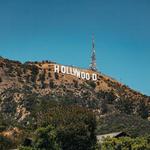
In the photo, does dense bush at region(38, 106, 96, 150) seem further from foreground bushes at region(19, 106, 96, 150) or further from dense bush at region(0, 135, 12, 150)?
dense bush at region(0, 135, 12, 150)

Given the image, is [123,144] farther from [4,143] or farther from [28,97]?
[28,97]

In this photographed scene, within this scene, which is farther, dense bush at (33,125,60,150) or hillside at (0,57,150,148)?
hillside at (0,57,150,148)

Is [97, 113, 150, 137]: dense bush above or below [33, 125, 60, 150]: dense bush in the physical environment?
above

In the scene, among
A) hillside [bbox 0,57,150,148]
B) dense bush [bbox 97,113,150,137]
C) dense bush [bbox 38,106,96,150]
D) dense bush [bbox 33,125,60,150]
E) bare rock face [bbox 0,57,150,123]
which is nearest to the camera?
dense bush [bbox 33,125,60,150]

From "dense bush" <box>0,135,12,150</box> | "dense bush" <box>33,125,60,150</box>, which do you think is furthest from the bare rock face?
"dense bush" <box>33,125,60,150</box>

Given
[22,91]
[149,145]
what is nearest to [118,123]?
[22,91]

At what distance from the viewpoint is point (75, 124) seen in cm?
10350

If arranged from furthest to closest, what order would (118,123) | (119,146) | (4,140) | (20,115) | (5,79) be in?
(5,79) → (20,115) → (118,123) → (4,140) → (119,146)

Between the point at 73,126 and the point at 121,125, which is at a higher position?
the point at 121,125

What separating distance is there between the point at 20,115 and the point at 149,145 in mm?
74446

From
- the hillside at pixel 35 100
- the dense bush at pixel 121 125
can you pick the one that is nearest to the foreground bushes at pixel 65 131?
the dense bush at pixel 121 125

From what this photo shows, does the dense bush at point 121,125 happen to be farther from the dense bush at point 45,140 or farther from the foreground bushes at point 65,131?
the dense bush at point 45,140

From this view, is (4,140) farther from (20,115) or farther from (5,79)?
(5,79)

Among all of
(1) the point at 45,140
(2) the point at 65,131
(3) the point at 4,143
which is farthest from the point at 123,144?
(3) the point at 4,143
